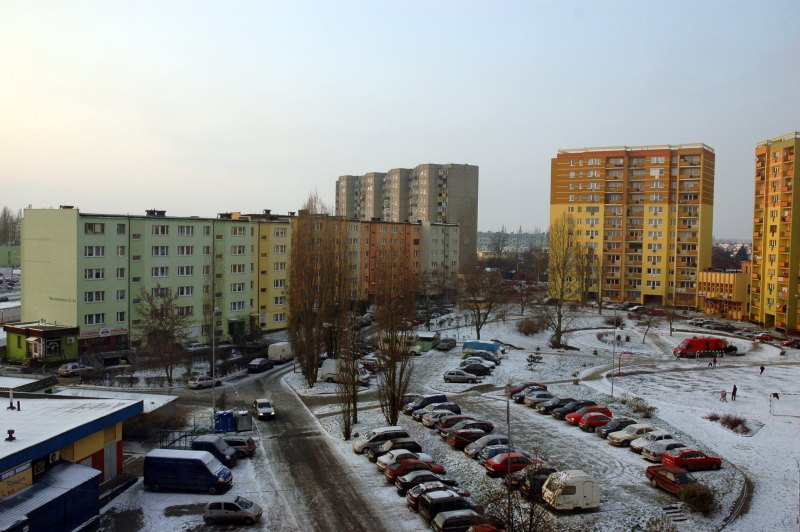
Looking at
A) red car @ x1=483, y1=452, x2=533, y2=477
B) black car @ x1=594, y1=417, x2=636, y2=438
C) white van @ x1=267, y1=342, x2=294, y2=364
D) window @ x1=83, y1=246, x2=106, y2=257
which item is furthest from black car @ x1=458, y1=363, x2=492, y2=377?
window @ x1=83, y1=246, x2=106, y2=257

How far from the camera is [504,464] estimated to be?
2116 cm

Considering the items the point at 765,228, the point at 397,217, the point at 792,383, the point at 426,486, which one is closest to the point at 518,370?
the point at 792,383

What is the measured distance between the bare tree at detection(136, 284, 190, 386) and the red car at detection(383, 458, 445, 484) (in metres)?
18.6

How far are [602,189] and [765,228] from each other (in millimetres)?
18663

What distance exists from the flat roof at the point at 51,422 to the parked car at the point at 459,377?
18.8m

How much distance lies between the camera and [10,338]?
128 feet

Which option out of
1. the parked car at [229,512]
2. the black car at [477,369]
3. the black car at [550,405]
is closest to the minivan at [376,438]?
the parked car at [229,512]

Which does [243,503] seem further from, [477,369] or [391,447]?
[477,369]

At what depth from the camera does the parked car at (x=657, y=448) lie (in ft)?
74.9

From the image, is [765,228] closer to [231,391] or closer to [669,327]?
[669,327]

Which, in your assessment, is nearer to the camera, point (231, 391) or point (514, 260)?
point (231, 391)

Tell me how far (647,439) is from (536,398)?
7409mm

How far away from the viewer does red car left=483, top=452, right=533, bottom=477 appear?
68.5 feet

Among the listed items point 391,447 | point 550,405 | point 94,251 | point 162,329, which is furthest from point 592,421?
point 94,251
